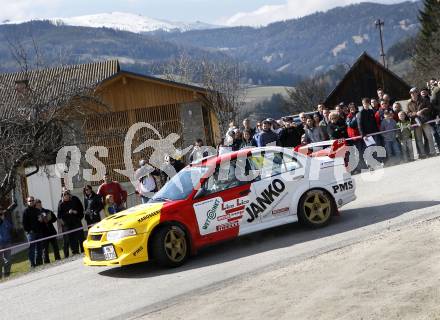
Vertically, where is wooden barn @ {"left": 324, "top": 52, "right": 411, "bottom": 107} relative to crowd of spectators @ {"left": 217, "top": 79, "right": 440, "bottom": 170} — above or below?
above

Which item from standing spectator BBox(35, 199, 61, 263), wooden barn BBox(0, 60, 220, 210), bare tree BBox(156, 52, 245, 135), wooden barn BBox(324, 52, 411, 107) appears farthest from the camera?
wooden barn BBox(324, 52, 411, 107)

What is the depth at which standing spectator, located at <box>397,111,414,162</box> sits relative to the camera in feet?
62.6

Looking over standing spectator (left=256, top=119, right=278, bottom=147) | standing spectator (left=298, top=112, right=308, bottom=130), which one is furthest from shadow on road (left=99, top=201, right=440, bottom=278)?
standing spectator (left=298, top=112, right=308, bottom=130)

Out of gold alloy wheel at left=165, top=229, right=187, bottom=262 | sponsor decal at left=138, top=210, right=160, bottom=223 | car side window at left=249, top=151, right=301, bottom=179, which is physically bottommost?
gold alloy wheel at left=165, top=229, right=187, bottom=262

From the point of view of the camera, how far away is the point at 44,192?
2875cm

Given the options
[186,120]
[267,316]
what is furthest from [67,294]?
[186,120]

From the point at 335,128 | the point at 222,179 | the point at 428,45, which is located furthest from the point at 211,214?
the point at 428,45

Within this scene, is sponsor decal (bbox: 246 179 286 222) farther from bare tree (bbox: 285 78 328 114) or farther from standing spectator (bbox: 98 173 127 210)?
bare tree (bbox: 285 78 328 114)

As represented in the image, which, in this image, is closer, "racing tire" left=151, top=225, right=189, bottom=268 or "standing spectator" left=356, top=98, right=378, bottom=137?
"racing tire" left=151, top=225, right=189, bottom=268

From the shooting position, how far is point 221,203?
11602 millimetres

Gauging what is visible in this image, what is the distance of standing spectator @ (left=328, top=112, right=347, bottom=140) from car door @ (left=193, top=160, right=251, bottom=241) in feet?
23.4

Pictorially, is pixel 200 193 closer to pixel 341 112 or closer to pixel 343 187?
pixel 343 187

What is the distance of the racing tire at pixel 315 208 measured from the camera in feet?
39.8

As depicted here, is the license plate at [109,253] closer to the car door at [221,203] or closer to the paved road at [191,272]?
the paved road at [191,272]
